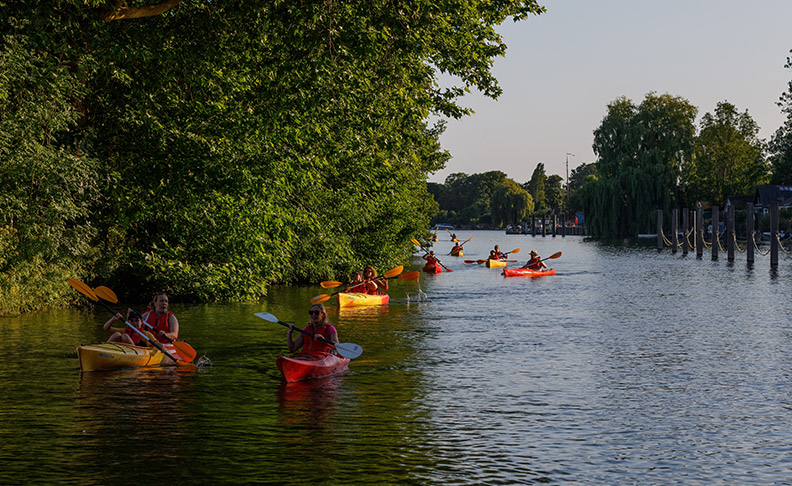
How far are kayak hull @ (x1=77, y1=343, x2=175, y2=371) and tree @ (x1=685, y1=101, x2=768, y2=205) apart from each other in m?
92.6

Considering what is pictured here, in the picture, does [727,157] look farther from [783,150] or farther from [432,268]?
[432,268]

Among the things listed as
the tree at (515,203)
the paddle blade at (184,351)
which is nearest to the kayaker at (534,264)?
the paddle blade at (184,351)

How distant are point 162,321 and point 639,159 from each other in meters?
74.8

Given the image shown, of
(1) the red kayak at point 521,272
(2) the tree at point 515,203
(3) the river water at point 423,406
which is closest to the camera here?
(3) the river water at point 423,406

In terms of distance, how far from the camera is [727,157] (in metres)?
108

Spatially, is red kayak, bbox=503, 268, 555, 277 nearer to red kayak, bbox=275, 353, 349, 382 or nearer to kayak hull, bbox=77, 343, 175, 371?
red kayak, bbox=275, 353, 349, 382

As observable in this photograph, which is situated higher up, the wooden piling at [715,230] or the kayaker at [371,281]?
the wooden piling at [715,230]

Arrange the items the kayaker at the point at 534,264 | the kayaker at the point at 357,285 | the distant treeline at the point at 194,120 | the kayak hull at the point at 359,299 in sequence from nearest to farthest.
A: 1. the distant treeline at the point at 194,120
2. the kayak hull at the point at 359,299
3. the kayaker at the point at 357,285
4. the kayaker at the point at 534,264

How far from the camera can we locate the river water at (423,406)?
932 cm

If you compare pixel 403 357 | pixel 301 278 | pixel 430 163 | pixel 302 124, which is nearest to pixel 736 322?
pixel 403 357

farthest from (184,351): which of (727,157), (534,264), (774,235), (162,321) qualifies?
(727,157)

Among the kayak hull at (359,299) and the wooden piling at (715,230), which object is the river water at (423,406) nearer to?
the kayak hull at (359,299)

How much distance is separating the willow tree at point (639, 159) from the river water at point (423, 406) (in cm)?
6070

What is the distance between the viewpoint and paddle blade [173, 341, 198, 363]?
1556cm
